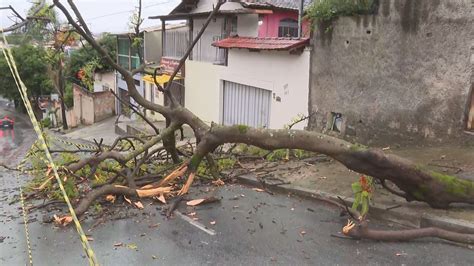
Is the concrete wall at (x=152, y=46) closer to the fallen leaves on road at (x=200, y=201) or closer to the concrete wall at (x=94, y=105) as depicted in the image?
the concrete wall at (x=94, y=105)

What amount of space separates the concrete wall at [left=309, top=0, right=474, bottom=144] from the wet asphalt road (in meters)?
3.28

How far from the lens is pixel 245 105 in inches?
576

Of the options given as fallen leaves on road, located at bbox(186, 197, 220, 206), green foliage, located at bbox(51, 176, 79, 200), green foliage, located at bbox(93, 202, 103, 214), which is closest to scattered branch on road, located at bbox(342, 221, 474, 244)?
fallen leaves on road, located at bbox(186, 197, 220, 206)

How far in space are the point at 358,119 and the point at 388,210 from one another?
4.28m

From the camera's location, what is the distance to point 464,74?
7988 mm

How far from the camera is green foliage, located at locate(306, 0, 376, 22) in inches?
372

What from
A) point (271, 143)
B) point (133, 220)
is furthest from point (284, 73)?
point (133, 220)

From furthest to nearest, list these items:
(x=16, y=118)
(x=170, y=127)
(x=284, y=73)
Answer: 1. (x=16, y=118)
2. (x=284, y=73)
3. (x=170, y=127)

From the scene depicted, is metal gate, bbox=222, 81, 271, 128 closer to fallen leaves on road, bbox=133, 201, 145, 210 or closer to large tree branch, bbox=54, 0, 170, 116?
large tree branch, bbox=54, 0, 170, 116

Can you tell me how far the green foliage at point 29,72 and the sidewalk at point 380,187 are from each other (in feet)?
94.5

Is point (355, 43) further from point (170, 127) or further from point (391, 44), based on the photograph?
point (170, 127)

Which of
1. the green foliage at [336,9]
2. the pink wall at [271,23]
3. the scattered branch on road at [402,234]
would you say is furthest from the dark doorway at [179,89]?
the scattered branch on road at [402,234]

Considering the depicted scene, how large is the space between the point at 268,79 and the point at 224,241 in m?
7.96

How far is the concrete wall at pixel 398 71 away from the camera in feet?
26.6
